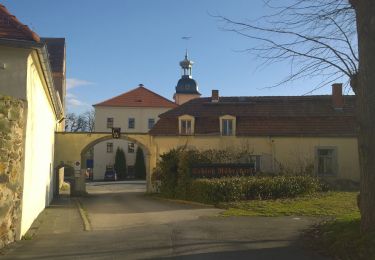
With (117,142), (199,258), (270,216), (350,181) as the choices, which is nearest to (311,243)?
(199,258)

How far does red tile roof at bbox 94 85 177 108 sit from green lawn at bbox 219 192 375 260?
4919 centimetres

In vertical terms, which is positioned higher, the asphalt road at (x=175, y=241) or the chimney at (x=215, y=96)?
the chimney at (x=215, y=96)

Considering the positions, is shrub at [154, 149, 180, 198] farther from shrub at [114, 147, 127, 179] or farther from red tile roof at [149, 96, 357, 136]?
shrub at [114, 147, 127, 179]

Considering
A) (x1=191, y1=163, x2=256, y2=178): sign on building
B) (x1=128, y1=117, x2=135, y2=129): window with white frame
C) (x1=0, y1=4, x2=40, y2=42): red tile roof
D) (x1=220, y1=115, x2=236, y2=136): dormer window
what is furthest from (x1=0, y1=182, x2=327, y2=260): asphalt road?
(x1=128, y1=117, x2=135, y2=129): window with white frame

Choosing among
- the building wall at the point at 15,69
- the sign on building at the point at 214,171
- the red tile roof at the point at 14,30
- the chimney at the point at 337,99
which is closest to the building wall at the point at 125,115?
the chimney at the point at 337,99

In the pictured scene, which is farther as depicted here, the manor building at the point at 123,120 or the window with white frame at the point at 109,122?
the manor building at the point at 123,120

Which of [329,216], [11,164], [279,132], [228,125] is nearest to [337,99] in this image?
[279,132]

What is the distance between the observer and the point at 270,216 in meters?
16.5

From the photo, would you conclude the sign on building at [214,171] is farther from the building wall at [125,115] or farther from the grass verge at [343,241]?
the building wall at [125,115]

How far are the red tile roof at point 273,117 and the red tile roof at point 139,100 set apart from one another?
110 ft

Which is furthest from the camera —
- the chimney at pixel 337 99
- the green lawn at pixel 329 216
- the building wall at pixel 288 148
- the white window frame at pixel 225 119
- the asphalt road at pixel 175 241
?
the chimney at pixel 337 99

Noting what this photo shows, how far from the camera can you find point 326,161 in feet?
118

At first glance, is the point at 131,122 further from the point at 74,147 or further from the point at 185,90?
the point at 74,147

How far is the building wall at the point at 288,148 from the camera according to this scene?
35562mm
